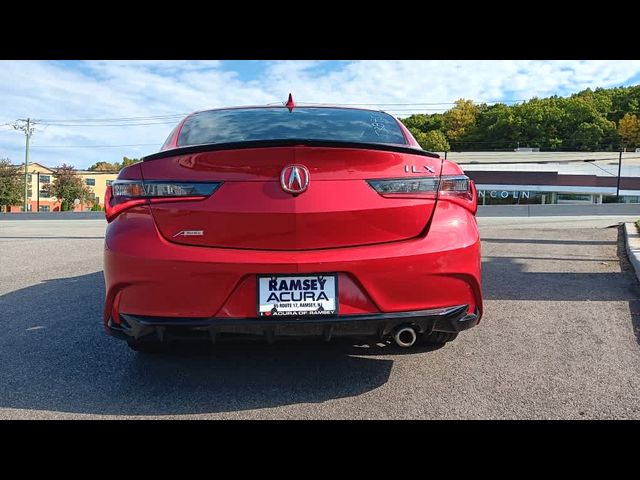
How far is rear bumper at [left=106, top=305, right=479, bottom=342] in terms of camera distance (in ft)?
8.43

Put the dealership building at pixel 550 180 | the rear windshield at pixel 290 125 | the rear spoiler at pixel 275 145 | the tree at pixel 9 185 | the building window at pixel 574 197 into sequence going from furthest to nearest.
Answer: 1. the tree at pixel 9 185
2. the building window at pixel 574 197
3. the dealership building at pixel 550 180
4. the rear windshield at pixel 290 125
5. the rear spoiler at pixel 275 145

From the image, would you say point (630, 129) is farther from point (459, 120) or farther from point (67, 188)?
point (67, 188)

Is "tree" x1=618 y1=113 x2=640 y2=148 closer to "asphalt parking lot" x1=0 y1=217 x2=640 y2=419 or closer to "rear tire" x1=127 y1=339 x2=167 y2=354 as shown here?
"asphalt parking lot" x1=0 y1=217 x2=640 y2=419

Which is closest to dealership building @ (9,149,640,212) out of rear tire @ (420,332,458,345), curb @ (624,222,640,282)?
curb @ (624,222,640,282)

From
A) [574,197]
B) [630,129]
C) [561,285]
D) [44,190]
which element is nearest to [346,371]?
[561,285]

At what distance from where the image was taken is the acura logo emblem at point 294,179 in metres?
2.62

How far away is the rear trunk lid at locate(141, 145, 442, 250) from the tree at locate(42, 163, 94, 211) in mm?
76641

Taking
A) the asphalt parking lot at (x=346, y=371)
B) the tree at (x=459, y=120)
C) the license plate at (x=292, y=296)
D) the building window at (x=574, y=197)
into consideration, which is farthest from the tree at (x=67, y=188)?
the license plate at (x=292, y=296)

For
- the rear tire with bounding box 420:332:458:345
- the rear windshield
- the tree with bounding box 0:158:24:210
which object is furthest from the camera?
the tree with bounding box 0:158:24:210

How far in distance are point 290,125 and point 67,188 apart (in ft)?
252

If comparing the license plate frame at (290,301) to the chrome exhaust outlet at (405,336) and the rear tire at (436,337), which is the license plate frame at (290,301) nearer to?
the chrome exhaust outlet at (405,336)

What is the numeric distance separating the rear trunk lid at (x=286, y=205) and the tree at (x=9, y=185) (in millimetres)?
69643
